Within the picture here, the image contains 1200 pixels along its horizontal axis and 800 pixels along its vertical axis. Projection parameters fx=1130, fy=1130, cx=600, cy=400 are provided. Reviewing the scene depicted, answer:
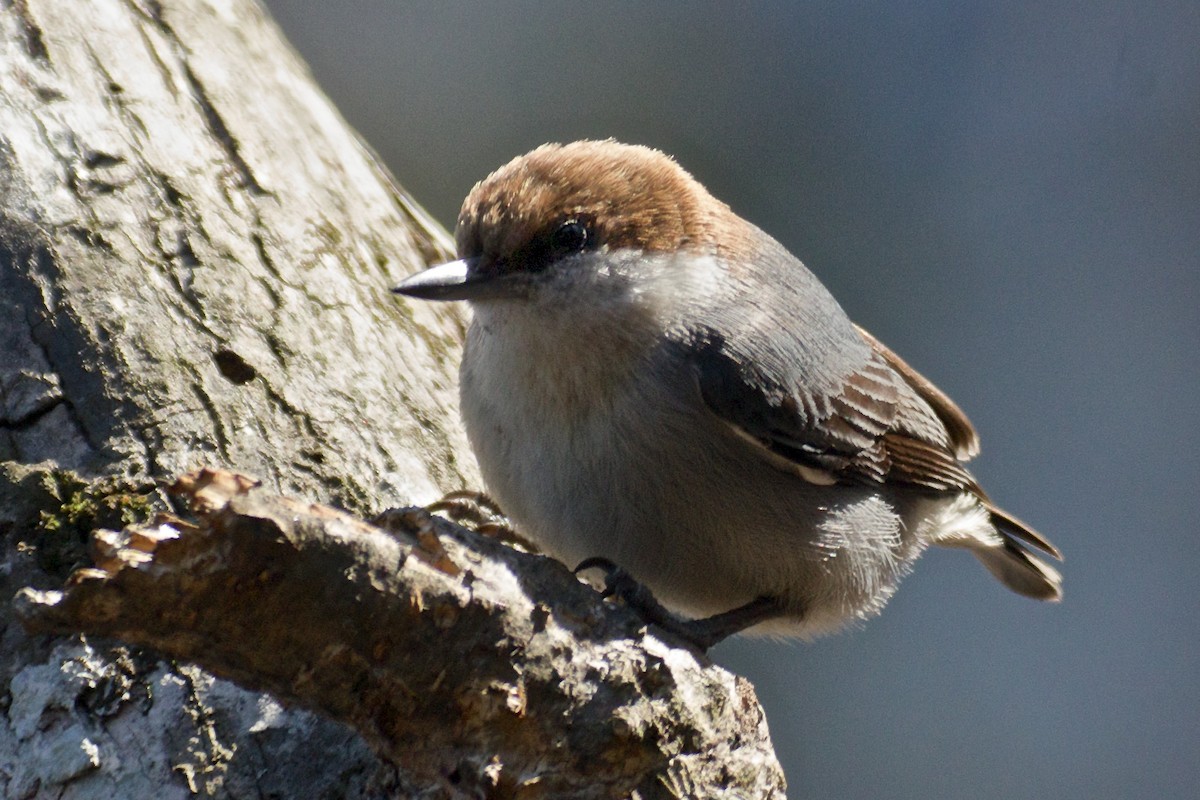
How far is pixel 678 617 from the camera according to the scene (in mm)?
2406

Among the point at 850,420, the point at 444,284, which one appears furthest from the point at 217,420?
the point at 850,420

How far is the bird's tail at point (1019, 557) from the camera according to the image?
3.46 metres

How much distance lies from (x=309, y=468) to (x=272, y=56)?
151 centimetres

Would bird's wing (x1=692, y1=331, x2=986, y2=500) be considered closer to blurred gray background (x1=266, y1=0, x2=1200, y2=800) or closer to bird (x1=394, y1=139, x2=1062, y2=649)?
bird (x1=394, y1=139, x2=1062, y2=649)

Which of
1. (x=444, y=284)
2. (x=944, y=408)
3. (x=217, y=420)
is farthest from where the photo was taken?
(x=944, y=408)

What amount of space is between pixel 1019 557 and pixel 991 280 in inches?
79.1

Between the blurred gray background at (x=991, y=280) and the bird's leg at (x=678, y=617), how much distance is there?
2.54m

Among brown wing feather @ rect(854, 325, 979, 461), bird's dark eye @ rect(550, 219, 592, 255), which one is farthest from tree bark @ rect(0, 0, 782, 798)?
brown wing feather @ rect(854, 325, 979, 461)

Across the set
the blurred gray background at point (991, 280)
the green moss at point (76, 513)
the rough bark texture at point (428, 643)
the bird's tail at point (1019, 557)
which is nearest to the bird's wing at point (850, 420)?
the bird's tail at point (1019, 557)

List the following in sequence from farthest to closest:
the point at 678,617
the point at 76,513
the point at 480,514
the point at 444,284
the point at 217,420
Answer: the point at 480,514
the point at 678,617
the point at 444,284
the point at 217,420
the point at 76,513

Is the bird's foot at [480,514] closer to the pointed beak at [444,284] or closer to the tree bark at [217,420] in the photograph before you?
the tree bark at [217,420]

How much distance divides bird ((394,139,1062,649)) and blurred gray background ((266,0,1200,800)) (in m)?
2.40

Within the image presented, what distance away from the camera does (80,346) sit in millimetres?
2084

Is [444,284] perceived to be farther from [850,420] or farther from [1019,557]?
[1019,557]
